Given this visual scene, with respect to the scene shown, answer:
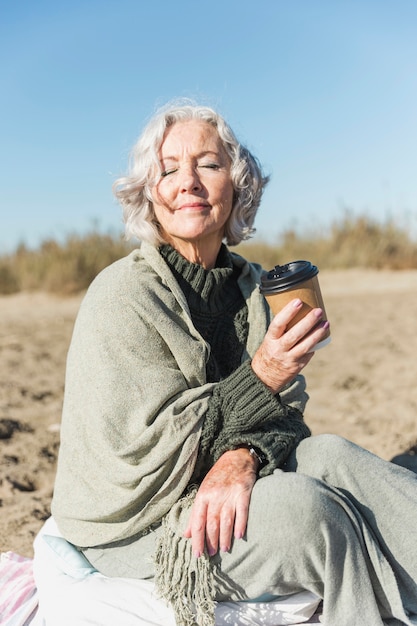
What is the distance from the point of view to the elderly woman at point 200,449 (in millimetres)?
2164

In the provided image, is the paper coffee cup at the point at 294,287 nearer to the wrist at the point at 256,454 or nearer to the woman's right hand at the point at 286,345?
the woman's right hand at the point at 286,345

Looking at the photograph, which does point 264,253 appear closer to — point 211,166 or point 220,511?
point 211,166

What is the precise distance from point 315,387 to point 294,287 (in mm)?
3598

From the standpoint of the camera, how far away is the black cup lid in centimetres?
222

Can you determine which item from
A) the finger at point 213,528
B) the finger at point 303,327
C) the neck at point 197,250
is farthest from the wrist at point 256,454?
the neck at point 197,250

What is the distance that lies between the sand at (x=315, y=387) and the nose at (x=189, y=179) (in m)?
1.43

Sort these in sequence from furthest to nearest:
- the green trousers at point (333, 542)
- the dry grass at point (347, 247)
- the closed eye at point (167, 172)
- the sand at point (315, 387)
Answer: the dry grass at point (347, 247)
the sand at point (315, 387)
the closed eye at point (167, 172)
the green trousers at point (333, 542)

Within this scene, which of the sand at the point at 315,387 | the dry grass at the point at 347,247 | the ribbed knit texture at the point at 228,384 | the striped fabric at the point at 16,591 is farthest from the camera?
the dry grass at the point at 347,247

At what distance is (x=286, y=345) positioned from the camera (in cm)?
226

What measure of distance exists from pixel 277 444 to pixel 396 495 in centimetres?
39

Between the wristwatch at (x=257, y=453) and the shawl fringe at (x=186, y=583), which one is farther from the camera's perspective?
the wristwatch at (x=257, y=453)

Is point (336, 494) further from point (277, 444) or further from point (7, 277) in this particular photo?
point (7, 277)

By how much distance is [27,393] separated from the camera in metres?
5.47

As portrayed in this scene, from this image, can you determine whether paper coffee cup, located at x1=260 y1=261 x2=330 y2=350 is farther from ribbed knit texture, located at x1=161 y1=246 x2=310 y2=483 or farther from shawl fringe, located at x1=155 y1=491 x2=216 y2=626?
shawl fringe, located at x1=155 y1=491 x2=216 y2=626
